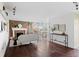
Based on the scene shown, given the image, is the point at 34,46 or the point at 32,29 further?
the point at 34,46

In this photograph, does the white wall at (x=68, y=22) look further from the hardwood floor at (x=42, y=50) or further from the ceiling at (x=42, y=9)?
the hardwood floor at (x=42, y=50)

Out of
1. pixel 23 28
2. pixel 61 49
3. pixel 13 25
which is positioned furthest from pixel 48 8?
pixel 61 49

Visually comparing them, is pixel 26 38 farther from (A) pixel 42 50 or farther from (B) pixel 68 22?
(B) pixel 68 22

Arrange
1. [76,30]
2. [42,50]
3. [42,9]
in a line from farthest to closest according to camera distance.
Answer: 1. [76,30]
2. [42,50]
3. [42,9]

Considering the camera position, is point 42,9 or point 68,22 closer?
point 42,9

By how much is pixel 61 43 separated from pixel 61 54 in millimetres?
545

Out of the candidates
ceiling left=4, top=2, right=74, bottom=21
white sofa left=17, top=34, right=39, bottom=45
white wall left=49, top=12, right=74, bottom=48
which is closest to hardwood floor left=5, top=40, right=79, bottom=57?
white sofa left=17, top=34, right=39, bottom=45

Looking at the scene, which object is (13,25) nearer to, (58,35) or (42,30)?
(42,30)

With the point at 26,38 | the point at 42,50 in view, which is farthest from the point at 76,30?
the point at 26,38

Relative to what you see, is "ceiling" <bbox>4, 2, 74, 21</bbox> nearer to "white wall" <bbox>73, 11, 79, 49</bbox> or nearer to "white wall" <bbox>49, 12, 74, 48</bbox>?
"white wall" <bbox>49, 12, 74, 48</bbox>

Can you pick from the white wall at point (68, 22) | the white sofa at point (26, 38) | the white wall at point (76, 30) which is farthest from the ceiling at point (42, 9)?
the white sofa at point (26, 38)

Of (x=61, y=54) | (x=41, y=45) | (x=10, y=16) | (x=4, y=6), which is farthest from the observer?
(x=41, y=45)

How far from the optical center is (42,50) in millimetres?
3482

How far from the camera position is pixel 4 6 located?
280 centimetres
